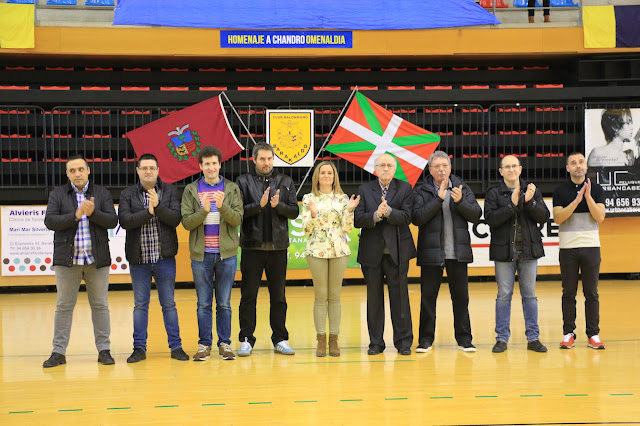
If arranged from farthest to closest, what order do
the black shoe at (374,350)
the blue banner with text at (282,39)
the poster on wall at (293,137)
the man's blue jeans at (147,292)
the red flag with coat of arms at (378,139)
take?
1. the blue banner with text at (282,39)
2. the poster on wall at (293,137)
3. the red flag with coat of arms at (378,139)
4. the black shoe at (374,350)
5. the man's blue jeans at (147,292)

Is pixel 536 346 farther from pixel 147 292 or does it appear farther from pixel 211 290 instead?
pixel 147 292

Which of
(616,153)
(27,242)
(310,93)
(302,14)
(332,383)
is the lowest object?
(332,383)

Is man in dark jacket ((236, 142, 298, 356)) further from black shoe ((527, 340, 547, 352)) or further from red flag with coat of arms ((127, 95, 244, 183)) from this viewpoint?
red flag with coat of arms ((127, 95, 244, 183))

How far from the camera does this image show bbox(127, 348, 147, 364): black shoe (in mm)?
7041

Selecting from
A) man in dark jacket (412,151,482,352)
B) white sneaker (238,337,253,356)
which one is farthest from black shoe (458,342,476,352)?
white sneaker (238,337,253,356)

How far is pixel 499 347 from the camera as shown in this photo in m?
7.34

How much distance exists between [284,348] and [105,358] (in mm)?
1711

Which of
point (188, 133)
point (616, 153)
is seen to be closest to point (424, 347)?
point (188, 133)

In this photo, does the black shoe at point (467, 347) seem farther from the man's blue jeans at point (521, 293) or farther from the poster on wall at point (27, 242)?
the poster on wall at point (27, 242)

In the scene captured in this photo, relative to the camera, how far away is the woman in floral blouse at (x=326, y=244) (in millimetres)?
7207

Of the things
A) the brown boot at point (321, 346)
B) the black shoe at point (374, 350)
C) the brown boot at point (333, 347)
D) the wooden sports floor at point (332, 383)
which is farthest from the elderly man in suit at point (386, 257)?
the brown boot at point (321, 346)

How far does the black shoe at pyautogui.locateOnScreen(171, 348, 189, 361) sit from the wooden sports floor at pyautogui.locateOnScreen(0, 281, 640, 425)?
103mm

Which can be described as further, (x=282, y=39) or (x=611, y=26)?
(x=611, y=26)

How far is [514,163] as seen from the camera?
24.5ft
